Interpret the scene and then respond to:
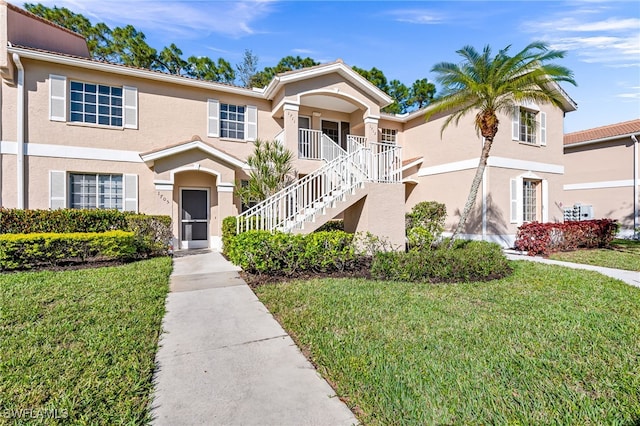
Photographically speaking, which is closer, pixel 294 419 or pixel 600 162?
pixel 294 419

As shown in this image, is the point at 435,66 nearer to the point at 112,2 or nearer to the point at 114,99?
the point at 112,2

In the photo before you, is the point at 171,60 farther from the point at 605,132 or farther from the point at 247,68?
the point at 605,132

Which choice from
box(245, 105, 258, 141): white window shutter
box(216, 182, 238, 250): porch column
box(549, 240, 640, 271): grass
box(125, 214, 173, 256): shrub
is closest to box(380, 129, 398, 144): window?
box(245, 105, 258, 141): white window shutter

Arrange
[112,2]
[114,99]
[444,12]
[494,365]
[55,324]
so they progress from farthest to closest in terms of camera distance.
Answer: [114,99] < [444,12] < [112,2] < [55,324] < [494,365]

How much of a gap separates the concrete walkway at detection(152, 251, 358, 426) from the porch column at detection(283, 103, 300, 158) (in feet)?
25.8

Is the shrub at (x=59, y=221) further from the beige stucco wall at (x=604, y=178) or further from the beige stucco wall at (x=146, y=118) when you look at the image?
the beige stucco wall at (x=604, y=178)

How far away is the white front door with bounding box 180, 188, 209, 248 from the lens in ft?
39.8

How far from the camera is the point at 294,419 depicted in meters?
2.49

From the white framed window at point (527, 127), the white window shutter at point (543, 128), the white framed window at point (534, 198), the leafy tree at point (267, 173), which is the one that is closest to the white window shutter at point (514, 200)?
the white framed window at point (534, 198)

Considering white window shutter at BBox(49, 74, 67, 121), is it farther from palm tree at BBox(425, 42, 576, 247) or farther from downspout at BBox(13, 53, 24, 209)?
palm tree at BBox(425, 42, 576, 247)

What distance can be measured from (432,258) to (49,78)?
44.2ft

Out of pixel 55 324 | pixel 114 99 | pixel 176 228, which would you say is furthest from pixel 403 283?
pixel 114 99

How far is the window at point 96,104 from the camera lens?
35.2 ft

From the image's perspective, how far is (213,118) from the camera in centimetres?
1265
